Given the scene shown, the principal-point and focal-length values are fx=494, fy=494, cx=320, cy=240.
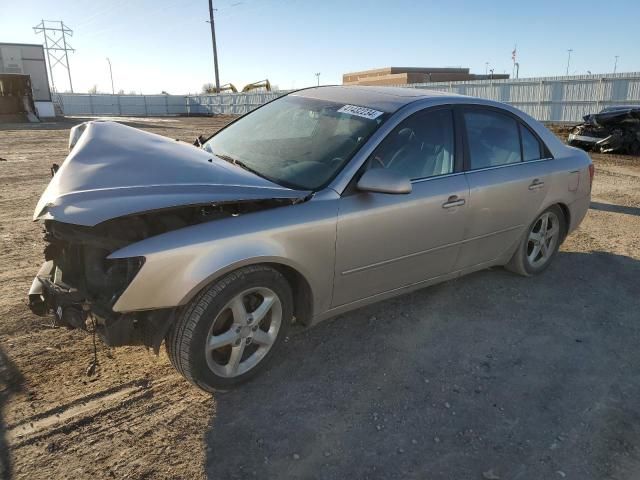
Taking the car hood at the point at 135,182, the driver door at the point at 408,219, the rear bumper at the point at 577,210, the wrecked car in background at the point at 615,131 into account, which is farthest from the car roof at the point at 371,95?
the wrecked car in background at the point at 615,131

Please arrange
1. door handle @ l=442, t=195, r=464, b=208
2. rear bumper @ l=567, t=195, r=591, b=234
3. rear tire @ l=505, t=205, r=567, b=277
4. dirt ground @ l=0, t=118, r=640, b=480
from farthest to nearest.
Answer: rear bumper @ l=567, t=195, r=591, b=234 < rear tire @ l=505, t=205, r=567, b=277 < door handle @ l=442, t=195, r=464, b=208 < dirt ground @ l=0, t=118, r=640, b=480

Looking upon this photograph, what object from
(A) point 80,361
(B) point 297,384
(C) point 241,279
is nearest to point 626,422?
(B) point 297,384

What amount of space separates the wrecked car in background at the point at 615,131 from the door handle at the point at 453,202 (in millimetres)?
13206

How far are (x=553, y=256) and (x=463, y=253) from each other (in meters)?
1.55

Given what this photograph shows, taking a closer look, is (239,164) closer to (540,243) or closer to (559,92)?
(540,243)

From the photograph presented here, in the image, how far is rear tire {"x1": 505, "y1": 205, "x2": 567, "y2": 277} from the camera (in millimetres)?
4531

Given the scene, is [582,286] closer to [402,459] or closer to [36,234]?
[402,459]

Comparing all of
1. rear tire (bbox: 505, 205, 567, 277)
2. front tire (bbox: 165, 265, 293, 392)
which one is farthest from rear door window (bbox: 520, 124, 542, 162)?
front tire (bbox: 165, 265, 293, 392)

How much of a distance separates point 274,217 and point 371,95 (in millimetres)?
1585

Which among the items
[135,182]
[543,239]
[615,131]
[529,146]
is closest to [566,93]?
[615,131]

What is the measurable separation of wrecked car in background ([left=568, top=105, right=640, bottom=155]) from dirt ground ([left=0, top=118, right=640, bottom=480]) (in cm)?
1208

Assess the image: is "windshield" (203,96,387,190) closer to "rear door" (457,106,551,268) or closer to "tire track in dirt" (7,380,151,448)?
"rear door" (457,106,551,268)

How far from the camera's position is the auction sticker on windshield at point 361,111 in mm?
3441

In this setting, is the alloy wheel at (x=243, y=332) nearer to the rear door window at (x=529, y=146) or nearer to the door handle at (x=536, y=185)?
the door handle at (x=536, y=185)
